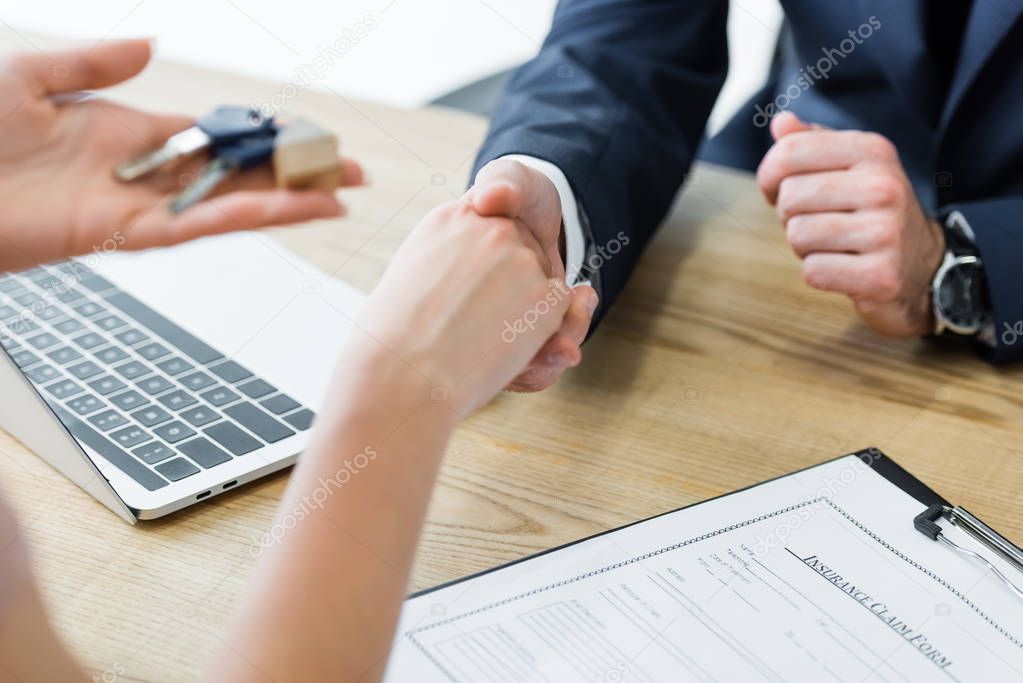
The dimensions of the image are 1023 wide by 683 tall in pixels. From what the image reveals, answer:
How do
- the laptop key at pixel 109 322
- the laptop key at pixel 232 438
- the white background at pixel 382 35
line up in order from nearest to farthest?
the laptop key at pixel 232 438 → the laptop key at pixel 109 322 → the white background at pixel 382 35

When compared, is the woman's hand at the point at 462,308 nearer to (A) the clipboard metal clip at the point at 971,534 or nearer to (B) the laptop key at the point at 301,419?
(B) the laptop key at the point at 301,419

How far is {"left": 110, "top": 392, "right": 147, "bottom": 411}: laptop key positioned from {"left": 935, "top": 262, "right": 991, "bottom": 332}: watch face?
66cm

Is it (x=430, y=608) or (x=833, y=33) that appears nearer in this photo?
(x=430, y=608)

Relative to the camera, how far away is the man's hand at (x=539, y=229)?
67cm

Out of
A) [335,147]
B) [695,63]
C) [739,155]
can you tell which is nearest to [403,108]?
[335,147]

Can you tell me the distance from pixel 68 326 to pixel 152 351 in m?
0.08

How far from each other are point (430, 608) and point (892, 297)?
1.70 feet

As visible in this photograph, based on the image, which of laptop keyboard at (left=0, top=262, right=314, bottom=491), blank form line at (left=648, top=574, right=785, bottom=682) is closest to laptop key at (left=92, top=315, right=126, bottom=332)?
laptop keyboard at (left=0, top=262, right=314, bottom=491)

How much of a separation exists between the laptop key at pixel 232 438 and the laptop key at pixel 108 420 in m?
0.06

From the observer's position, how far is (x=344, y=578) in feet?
1.53

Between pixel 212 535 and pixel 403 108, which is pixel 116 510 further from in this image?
pixel 403 108

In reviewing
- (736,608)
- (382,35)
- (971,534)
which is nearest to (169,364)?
(736,608)

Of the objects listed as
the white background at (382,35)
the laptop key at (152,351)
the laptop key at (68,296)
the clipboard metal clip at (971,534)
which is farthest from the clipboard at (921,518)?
the white background at (382,35)

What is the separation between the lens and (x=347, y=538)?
0.48 metres
